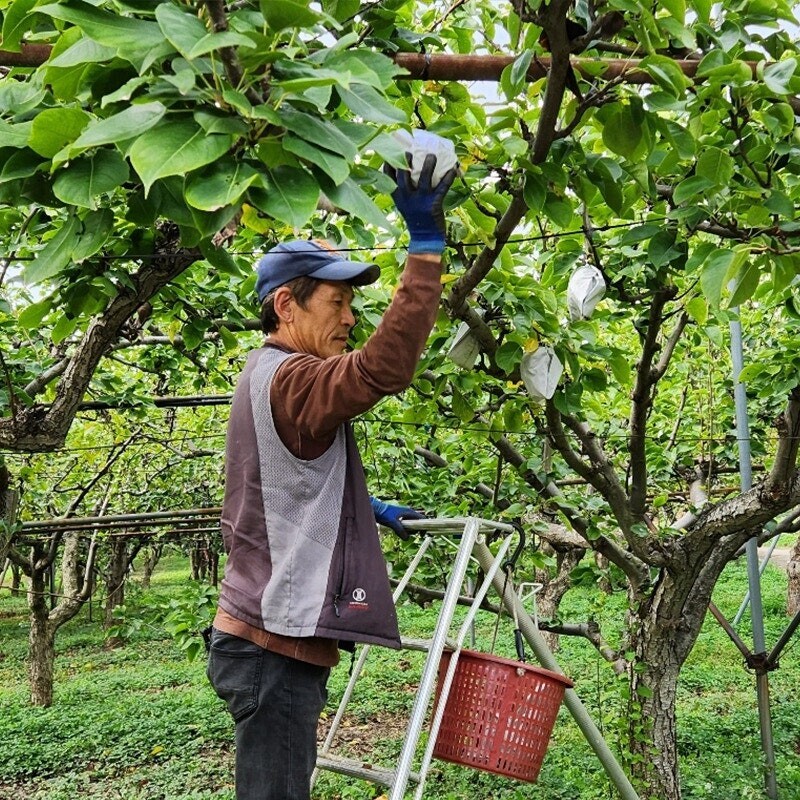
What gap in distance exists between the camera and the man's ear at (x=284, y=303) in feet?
7.60

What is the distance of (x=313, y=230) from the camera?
362 centimetres

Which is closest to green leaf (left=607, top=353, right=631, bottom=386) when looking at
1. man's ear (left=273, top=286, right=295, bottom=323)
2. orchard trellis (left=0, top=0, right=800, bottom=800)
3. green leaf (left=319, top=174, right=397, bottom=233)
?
orchard trellis (left=0, top=0, right=800, bottom=800)

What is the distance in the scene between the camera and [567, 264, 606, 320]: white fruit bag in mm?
3139

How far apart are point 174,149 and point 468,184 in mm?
1441

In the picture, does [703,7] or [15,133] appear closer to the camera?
[15,133]

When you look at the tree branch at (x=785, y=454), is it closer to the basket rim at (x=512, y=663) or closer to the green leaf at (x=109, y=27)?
the basket rim at (x=512, y=663)

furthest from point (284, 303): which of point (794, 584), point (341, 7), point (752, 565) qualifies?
point (794, 584)

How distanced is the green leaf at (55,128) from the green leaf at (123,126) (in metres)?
0.13

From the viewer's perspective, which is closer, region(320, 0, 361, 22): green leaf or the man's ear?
region(320, 0, 361, 22): green leaf

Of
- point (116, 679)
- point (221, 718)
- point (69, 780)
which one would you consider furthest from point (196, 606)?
point (116, 679)

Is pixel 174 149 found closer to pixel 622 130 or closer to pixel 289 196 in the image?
pixel 289 196

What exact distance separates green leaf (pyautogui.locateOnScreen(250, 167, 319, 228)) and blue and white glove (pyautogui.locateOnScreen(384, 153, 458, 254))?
562mm

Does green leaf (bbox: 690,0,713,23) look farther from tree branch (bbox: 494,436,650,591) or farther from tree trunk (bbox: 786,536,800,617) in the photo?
tree trunk (bbox: 786,536,800,617)

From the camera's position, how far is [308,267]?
2.28 meters
